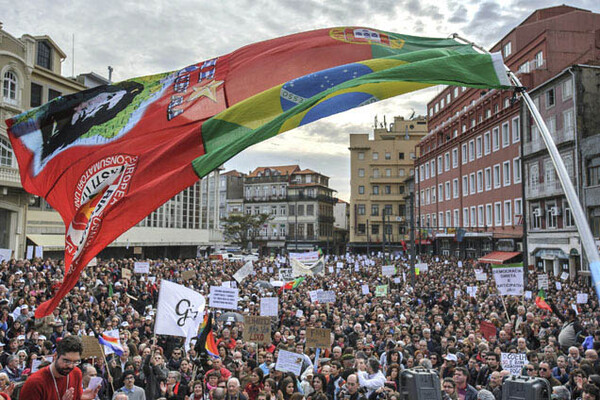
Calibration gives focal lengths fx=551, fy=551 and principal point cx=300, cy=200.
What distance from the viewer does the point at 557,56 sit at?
4134 cm

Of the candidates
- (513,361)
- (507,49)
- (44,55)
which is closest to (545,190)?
(507,49)

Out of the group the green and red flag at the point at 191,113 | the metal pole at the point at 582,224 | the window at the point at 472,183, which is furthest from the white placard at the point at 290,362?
the window at the point at 472,183

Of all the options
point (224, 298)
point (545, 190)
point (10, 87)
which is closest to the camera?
point (224, 298)

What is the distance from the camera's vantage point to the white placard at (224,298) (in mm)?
14344

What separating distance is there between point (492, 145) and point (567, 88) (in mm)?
12338

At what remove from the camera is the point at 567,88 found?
36781 mm

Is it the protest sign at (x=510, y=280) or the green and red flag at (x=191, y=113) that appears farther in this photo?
the protest sign at (x=510, y=280)

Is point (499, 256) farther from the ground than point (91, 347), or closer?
farther from the ground

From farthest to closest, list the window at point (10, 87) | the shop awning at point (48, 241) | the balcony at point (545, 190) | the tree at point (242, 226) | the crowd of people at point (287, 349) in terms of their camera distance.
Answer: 1. the tree at point (242, 226)
2. the balcony at point (545, 190)
3. the shop awning at point (48, 241)
4. the window at point (10, 87)
5. the crowd of people at point (287, 349)

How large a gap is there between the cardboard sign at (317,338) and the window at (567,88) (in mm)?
31758

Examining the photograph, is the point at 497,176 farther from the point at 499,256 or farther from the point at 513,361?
the point at 513,361

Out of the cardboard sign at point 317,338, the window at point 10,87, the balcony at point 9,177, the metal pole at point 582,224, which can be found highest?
the window at point 10,87

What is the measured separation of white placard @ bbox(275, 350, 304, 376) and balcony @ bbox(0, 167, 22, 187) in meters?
27.4

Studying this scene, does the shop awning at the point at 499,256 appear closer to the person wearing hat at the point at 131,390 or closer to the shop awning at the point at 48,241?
the shop awning at the point at 48,241
